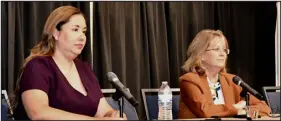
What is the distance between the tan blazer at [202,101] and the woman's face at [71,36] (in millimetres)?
868

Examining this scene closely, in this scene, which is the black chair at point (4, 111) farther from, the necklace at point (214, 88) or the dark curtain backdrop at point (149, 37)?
the necklace at point (214, 88)

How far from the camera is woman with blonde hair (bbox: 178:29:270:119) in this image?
9.36 ft

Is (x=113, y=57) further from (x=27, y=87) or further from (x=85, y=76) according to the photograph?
(x=27, y=87)

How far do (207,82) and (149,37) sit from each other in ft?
4.00

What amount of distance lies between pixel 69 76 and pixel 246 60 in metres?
2.70

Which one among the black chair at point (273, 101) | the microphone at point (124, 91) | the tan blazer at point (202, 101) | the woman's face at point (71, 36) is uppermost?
the woman's face at point (71, 36)

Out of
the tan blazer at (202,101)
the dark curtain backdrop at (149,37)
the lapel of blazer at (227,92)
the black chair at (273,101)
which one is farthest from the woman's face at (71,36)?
the black chair at (273,101)

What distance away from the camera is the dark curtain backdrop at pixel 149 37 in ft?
11.6

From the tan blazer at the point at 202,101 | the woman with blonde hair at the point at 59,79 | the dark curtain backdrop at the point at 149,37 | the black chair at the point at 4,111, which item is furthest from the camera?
the dark curtain backdrop at the point at 149,37

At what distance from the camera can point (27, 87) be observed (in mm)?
2027

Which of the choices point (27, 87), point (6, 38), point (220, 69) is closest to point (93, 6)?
point (6, 38)

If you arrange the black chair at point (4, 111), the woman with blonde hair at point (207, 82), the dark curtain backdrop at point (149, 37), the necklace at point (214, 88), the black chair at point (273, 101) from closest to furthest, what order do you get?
the black chair at point (4, 111) → the woman with blonde hair at point (207, 82) → the necklace at point (214, 88) → the black chair at point (273, 101) → the dark curtain backdrop at point (149, 37)

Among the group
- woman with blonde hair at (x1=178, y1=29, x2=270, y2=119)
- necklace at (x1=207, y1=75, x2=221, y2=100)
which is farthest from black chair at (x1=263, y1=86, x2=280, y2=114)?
necklace at (x1=207, y1=75, x2=221, y2=100)

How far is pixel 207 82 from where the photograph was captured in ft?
9.75
